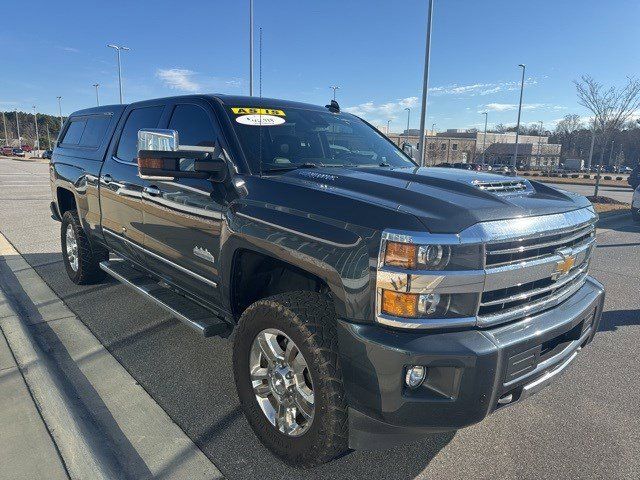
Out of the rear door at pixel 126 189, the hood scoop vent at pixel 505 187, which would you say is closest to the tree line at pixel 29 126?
the rear door at pixel 126 189

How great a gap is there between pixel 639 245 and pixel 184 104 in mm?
8784

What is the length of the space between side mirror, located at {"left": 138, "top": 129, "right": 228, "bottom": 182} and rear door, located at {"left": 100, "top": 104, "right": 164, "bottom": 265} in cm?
103

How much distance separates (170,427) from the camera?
8.93 feet

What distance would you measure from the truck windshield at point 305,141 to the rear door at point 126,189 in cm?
111

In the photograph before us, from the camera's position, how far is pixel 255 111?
331 centimetres

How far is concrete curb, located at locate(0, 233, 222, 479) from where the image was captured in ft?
7.86

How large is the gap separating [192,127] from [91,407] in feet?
6.49

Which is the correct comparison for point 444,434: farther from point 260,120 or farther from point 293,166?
point 260,120

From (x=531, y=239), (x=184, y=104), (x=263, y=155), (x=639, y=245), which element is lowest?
(x=639, y=245)

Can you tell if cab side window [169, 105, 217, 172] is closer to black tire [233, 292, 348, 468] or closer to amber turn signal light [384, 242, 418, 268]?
black tire [233, 292, 348, 468]

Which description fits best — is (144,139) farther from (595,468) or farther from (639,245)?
(639,245)

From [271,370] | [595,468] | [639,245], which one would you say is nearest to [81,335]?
[271,370]

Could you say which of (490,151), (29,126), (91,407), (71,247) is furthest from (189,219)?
(29,126)

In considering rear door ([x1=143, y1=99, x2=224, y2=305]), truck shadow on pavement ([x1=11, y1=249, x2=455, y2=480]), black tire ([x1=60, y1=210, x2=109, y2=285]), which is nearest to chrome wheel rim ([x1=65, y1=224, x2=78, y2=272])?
black tire ([x1=60, y1=210, x2=109, y2=285])
